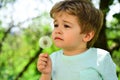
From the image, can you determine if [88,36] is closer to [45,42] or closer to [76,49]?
[76,49]

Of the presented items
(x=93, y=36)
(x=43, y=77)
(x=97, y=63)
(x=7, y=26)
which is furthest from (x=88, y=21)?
(x=7, y=26)

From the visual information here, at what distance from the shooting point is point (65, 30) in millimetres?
2283

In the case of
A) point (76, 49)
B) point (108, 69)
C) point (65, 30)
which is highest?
point (65, 30)

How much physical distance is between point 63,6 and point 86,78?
1.50 ft

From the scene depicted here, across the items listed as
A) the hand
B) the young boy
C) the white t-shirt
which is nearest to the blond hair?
the young boy

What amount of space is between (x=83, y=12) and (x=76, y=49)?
229 mm

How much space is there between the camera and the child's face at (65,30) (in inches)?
89.9

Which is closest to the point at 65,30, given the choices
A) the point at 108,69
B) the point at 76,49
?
the point at 76,49

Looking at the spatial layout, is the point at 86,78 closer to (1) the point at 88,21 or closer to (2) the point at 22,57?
(1) the point at 88,21

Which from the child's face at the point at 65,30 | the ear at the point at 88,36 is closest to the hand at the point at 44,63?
the child's face at the point at 65,30

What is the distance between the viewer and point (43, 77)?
2.37 metres

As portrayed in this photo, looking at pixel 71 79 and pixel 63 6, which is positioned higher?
pixel 63 6

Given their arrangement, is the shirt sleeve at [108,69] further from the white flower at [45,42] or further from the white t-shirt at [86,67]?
the white flower at [45,42]

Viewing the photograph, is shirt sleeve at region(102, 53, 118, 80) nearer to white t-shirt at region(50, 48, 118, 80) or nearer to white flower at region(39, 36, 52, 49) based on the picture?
white t-shirt at region(50, 48, 118, 80)
